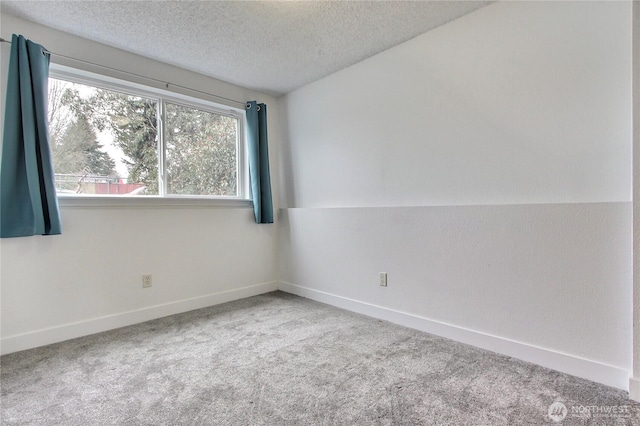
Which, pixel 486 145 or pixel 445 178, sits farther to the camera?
pixel 445 178

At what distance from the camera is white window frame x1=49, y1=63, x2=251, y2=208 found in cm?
242

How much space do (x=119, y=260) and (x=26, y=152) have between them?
3.28 feet

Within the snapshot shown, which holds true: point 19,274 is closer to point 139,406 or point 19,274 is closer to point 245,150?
point 139,406

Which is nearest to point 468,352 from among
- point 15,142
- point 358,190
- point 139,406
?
point 358,190

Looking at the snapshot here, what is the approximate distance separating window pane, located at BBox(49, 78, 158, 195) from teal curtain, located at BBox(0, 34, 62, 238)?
0.83 ft

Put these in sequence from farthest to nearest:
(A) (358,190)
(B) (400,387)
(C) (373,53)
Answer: (A) (358,190)
(C) (373,53)
(B) (400,387)

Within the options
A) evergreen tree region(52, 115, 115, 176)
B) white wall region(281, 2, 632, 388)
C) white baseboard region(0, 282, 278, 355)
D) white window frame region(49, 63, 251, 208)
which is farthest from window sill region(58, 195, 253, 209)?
white wall region(281, 2, 632, 388)

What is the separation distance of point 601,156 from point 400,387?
167 cm

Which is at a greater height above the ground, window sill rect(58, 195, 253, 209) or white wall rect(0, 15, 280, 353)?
window sill rect(58, 195, 253, 209)

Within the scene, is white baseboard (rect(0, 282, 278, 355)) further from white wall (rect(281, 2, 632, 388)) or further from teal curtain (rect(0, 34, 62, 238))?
white wall (rect(281, 2, 632, 388))

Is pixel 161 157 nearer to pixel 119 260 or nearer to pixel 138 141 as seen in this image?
pixel 138 141

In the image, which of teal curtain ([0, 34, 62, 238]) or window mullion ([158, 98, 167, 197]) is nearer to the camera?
teal curtain ([0, 34, 62, 238])

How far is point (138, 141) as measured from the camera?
2.80 meters

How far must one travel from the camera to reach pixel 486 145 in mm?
2131
